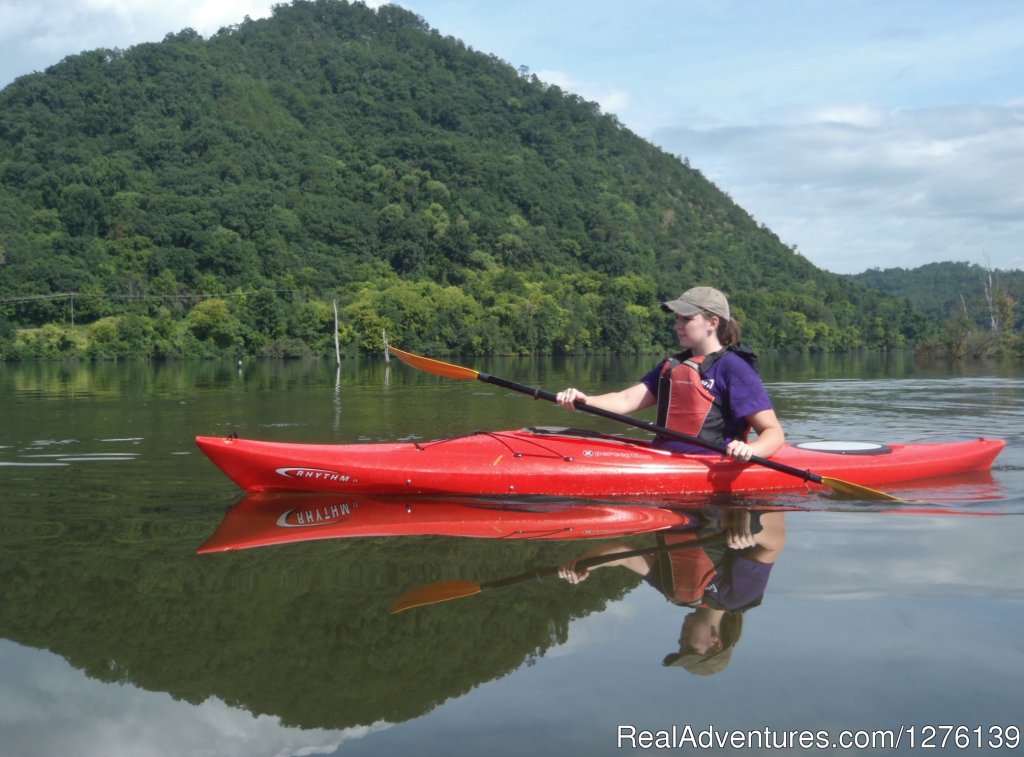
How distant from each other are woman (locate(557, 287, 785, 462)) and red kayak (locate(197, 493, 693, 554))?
2.25 ft

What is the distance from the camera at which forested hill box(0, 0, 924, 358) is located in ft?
199

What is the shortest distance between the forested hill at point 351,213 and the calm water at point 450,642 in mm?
50491

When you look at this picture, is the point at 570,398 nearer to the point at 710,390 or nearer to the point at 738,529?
the point at 710,390

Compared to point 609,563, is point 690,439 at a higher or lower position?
higher

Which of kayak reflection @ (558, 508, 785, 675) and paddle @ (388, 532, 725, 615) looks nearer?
kayak reflection @ (558, 508, 785, 675)

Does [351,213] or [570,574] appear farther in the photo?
[351,213]

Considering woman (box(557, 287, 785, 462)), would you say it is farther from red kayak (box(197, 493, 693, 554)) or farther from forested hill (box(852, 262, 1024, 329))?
forested hill (box(852, 262, 1024, 329))

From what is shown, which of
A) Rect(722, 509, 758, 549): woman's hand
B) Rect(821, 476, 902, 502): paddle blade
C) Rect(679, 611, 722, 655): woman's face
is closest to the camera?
Rect(679, 611, 722, 655): woman's face

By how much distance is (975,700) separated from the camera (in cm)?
326

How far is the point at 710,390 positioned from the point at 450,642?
11.4 feet

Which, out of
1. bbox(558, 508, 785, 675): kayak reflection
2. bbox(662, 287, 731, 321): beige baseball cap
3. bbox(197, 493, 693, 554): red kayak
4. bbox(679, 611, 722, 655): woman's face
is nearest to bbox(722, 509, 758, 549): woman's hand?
bbox(558, 508, 785, 675): kayak reflection

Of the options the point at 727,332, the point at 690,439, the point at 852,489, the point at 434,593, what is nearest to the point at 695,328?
the point at 727,332

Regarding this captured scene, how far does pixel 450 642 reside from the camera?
3.81 m

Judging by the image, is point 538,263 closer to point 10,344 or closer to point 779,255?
point 779,255
